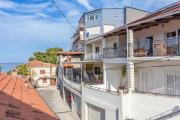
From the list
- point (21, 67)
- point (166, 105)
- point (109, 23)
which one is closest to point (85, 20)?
point (109, 23)

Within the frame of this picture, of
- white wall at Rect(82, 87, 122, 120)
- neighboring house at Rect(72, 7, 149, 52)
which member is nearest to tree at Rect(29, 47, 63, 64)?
neighboring house at Rect(72, 7, 149, 52)

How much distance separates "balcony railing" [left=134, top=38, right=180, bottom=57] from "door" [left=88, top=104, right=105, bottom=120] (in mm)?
5998

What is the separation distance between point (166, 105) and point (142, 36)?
8.61m

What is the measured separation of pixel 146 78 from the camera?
72.6ft

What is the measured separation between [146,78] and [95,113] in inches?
230

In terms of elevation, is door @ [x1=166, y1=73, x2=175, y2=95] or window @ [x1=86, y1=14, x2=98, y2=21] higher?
window @ [x1=86, y1=14, x2=98, y2=21]

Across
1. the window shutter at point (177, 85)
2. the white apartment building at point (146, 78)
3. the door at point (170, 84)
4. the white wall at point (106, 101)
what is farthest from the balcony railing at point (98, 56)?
the window shutter at point (177, 85)

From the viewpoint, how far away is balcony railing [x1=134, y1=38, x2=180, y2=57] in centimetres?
1813

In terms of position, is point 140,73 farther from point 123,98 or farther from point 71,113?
point 71,113

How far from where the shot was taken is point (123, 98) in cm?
1877

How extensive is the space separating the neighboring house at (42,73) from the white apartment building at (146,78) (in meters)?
32.9

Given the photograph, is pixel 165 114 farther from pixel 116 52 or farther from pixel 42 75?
pixel 42 75

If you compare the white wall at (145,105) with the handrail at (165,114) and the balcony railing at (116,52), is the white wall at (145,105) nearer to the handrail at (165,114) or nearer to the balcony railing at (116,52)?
the handrail at (165,114)

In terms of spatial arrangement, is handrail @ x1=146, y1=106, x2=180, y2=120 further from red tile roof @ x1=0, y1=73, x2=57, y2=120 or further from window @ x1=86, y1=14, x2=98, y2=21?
window @ x1=86, y1=14, x2=98, y2=21
